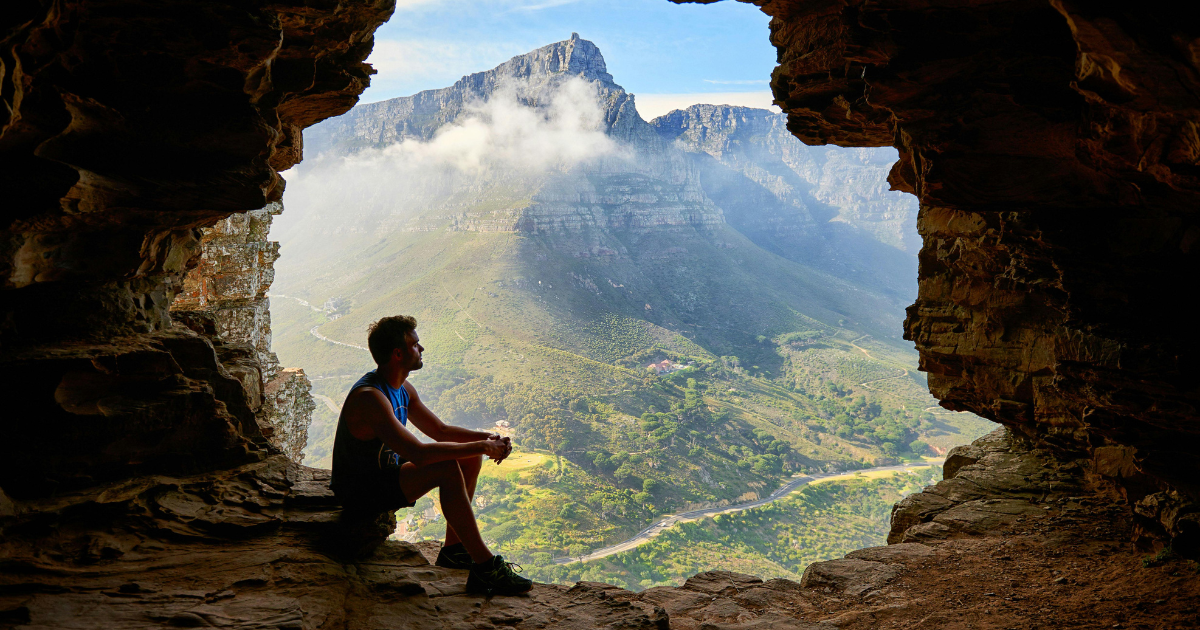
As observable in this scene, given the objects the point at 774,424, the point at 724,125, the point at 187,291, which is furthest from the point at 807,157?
the point at 187,291

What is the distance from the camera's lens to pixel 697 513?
45.0m

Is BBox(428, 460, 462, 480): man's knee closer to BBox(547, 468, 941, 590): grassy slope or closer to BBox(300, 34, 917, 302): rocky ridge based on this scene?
BBox(547, 468, 941, 590): grassy slope

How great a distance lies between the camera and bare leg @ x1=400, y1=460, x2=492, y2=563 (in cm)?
628

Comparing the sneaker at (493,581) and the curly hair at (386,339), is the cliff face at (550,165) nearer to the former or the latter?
the curly hair at (386,339)

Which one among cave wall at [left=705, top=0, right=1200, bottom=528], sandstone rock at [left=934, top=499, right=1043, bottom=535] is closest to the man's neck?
cave wall at [left=705, top=0, right=1200, bottom=528]

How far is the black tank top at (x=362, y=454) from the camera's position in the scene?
648 centimetres

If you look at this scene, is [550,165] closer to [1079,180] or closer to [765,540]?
[765,540]

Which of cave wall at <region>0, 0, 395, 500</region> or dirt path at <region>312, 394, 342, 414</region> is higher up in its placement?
cave wall at <region>0, 0, 395, 500</region>

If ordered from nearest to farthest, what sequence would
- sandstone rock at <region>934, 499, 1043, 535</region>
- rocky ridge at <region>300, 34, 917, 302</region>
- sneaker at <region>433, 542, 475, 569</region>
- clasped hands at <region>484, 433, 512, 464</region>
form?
clasped hands at <region>484, 433, 512, 464</region> < sneaker at <region>433, 542, 475, 569</region> < sandstone rock at <region>934, 499, 1043, 535</region> < rocky ridge at <region>300, 34, 917, 302</region>

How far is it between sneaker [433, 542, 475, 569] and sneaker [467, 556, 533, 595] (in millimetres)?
621

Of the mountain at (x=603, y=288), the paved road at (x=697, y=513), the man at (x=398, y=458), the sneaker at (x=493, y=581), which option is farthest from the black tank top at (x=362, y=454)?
the mountain at (x=603, y=288)

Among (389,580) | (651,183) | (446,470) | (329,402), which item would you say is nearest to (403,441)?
(446,470)

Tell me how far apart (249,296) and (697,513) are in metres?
35.0

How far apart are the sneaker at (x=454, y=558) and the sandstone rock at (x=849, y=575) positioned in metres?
4.70
